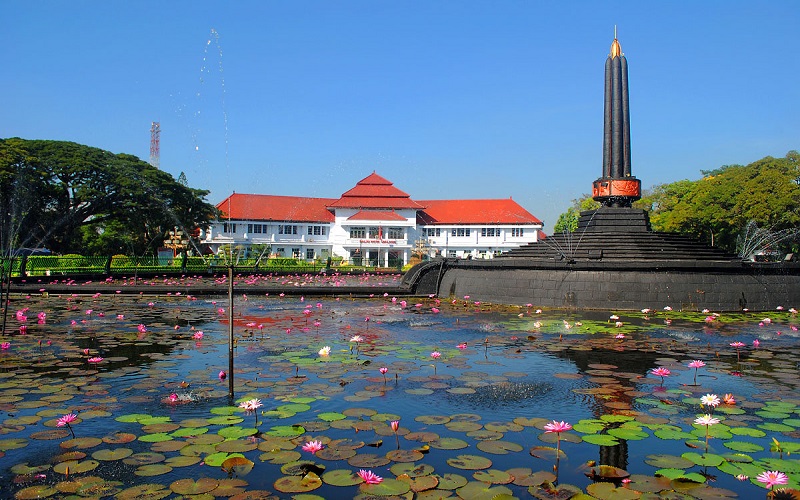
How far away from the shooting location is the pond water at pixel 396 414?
3377mm

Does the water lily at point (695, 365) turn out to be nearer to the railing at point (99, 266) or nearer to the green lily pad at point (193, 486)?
the green lily pad at point (193, 486)

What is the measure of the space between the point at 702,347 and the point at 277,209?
2118 inches

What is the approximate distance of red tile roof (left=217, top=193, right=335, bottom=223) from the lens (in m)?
56.4

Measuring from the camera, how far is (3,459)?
3.63 metres

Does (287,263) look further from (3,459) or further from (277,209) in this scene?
(3,459)

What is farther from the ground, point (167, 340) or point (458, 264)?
point (458, 264)

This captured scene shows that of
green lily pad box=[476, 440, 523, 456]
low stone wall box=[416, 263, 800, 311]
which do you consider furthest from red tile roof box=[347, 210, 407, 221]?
green lily pad box=[476, 440, 523, 456]

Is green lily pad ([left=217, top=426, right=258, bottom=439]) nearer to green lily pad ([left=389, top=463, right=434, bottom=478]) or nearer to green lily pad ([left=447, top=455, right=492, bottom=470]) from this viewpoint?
green lily pad ([left=389, top=463, right=434, bottom=478])

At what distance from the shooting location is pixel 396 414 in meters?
4.74

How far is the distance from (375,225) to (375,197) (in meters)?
3.11

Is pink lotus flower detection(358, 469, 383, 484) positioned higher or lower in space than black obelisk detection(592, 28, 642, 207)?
lower

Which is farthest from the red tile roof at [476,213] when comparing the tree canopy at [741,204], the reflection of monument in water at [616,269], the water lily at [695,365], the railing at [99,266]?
the water lily at [695,365]

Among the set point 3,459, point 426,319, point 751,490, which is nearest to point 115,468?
point 3,459

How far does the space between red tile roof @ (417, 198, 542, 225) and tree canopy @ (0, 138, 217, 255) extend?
2862 cm
